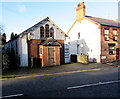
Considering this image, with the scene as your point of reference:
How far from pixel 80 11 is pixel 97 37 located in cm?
792

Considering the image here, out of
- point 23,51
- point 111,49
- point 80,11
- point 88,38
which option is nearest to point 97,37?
point 88,38

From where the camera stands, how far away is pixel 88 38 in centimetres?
2150

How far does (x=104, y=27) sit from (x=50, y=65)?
483 inches

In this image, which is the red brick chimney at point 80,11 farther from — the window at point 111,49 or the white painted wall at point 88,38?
the window at point 111,49

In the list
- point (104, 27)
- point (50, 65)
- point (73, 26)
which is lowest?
point (50, 65)

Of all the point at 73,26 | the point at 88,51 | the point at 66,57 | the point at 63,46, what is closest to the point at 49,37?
the point at 63,46

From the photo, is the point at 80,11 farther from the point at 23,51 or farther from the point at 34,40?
the point at 23,51

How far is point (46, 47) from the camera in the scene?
1480 centimetres

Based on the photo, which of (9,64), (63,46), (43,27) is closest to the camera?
(9,64)

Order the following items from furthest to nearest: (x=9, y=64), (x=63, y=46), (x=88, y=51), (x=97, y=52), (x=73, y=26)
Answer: (x=73, y=26), (x=88, y=51), (x=97, y=52), (x=63, y=46), (x=9, y=64)

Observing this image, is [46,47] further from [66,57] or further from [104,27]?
[104,27]

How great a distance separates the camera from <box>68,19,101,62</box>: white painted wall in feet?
64.3

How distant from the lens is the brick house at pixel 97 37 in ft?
63.2

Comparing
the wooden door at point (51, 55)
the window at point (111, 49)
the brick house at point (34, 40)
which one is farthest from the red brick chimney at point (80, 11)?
the wooden door at point (51, 55)
